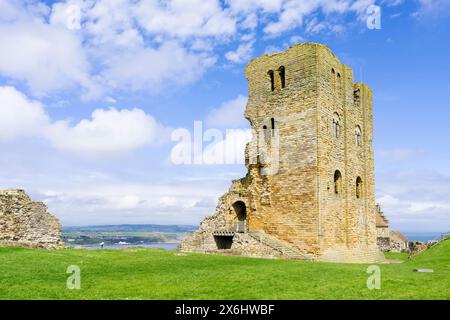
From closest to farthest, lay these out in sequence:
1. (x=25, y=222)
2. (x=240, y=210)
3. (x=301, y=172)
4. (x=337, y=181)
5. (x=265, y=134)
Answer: (x=25, y=222), (x=301, y=172), (x=337, y=181), (x=265, y=134), (x=240, y=210)

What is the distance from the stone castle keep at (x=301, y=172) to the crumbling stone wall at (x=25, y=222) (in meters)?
9.49

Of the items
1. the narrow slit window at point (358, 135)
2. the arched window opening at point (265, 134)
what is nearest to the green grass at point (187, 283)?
the arched window opening at point (265, 134)

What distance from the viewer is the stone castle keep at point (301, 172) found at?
976 inches

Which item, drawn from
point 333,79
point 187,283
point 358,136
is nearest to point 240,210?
point 358,136

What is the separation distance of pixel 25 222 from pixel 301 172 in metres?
15.5

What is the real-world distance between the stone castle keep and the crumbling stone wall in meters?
9.49

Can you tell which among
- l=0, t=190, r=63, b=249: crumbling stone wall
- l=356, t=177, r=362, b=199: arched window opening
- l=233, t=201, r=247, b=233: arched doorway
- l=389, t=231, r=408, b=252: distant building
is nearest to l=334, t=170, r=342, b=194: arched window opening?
l=356, t=177, r=362, b=199: arched window opening

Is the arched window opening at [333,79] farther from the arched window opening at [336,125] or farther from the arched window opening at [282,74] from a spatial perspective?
the arched window opening at [282,74]

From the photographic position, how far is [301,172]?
2531 cm

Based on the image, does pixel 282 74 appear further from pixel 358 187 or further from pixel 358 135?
pixel 358 187

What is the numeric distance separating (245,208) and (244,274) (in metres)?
16.1
